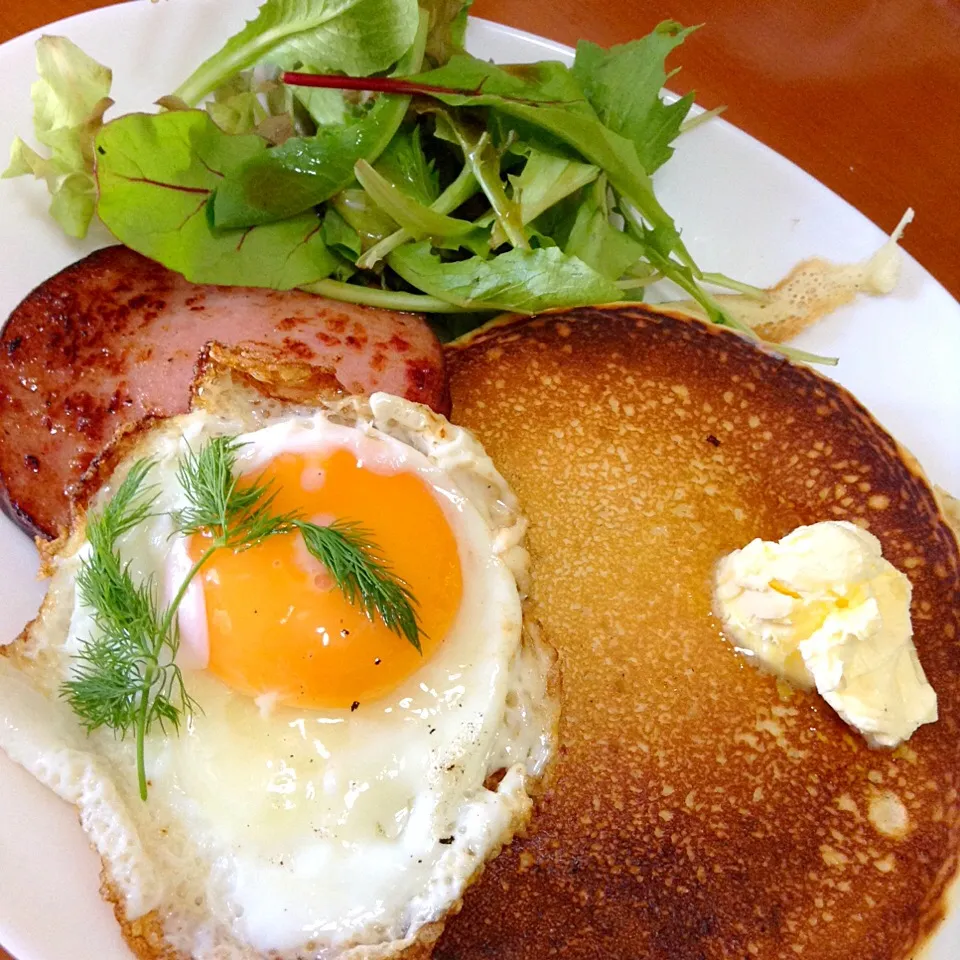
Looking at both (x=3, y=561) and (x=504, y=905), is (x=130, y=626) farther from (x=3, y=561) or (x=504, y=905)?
(x=504, y=905)

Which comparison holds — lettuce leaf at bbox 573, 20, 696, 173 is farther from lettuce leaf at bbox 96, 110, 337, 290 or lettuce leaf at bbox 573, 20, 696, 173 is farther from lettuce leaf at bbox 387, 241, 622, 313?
lettuce leaf at bbox 96, 110, 337, 290

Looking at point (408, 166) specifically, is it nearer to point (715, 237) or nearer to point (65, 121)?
point (65, 121)

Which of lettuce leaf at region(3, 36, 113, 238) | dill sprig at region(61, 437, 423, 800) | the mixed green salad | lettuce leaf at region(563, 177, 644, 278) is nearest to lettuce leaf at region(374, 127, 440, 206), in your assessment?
the mixed green salad

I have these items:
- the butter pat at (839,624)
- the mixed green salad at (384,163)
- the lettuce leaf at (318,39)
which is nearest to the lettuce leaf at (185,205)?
the mixed green salad at (384,163)

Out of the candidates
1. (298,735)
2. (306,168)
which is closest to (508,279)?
(306,168)

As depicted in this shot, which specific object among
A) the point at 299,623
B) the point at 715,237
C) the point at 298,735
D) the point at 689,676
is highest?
the point at 715,237

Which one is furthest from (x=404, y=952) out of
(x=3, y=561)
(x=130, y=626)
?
(x=3, y=561)

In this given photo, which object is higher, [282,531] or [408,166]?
[408,166]

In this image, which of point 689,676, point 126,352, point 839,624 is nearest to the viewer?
point 839,624
